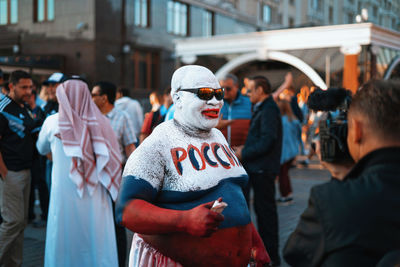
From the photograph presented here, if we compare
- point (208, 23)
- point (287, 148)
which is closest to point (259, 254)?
A: point (287, 148)

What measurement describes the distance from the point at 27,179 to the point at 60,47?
1742cm

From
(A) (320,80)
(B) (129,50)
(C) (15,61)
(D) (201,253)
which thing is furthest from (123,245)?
(B) (129,50)

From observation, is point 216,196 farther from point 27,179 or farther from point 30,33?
point 30,33

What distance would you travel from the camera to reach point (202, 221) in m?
1.78

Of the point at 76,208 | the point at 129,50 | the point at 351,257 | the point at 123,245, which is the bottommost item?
the point at 123,245

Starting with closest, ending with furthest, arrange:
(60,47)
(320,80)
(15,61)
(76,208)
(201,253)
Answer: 1. (201,253)
2. (76,208)
3. (320,80)
4. (15,61)
5. (60,47)

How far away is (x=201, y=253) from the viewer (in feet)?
6.59

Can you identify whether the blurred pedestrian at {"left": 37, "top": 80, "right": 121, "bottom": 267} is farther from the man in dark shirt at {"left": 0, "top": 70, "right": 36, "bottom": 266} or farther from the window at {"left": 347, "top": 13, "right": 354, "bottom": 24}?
the window at {"left": 347, "top": 13, "right": 354, "bottom": 24}

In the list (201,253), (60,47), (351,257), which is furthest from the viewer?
(60,47)

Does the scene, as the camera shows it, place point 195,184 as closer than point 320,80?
Yes

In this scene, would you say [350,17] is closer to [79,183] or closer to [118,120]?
[118,120]

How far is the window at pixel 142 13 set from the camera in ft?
70.2

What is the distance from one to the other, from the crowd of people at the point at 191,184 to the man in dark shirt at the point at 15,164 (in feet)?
0.03

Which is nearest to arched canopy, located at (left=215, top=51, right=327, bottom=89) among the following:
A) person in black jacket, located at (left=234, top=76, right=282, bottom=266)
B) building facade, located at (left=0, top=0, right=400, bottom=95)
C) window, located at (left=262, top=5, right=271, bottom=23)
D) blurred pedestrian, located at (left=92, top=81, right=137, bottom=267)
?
building facade, located at (left=0, top=0, right=400, bottom=95)
